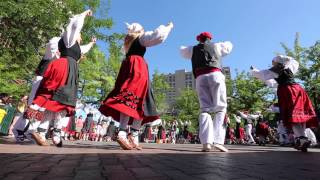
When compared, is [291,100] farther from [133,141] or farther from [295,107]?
[133,141]

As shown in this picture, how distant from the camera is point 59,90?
5.17m

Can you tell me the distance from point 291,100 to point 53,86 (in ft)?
13.0

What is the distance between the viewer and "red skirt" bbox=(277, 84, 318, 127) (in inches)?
215

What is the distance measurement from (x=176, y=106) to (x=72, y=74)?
44506 millimetres

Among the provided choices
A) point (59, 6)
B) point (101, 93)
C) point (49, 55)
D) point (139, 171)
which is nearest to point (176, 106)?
point (101, 93)

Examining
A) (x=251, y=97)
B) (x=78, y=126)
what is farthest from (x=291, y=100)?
(x=251, y=97)

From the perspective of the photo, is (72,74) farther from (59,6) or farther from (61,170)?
(59,6)

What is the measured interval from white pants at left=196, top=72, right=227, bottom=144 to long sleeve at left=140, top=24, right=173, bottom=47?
0.86 m

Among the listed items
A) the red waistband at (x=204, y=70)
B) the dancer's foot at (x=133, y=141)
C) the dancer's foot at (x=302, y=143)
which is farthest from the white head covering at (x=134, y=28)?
the dancer's foot at (x=302, y=143)

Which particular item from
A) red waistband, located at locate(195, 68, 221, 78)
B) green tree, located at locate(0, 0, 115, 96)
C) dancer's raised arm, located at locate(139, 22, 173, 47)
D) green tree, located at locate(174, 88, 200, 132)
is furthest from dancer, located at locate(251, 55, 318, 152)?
green tree, located at locate(174, 88, 200, 132)

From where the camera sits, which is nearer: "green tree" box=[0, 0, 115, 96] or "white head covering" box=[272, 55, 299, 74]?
"white head covering" box=[272, 55, 299, 74]

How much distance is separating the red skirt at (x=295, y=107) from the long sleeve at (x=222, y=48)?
139 cm

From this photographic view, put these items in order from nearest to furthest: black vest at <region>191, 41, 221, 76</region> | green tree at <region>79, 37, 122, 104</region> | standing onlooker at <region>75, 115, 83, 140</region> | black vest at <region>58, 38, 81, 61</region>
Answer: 1. black vest at <region>191, 41, 221, 76</region>
2. black vest at <region>58, 38, 81, 61</region>
3. standing onlooker at <region>75, 115, 83, 140</region>
4. green tree at <region>79, 37, 122, 104</region>

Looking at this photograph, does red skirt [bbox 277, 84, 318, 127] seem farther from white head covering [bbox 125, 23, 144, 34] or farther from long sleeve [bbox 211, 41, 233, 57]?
white head covering [bbox 125, 23, 144, 34]
